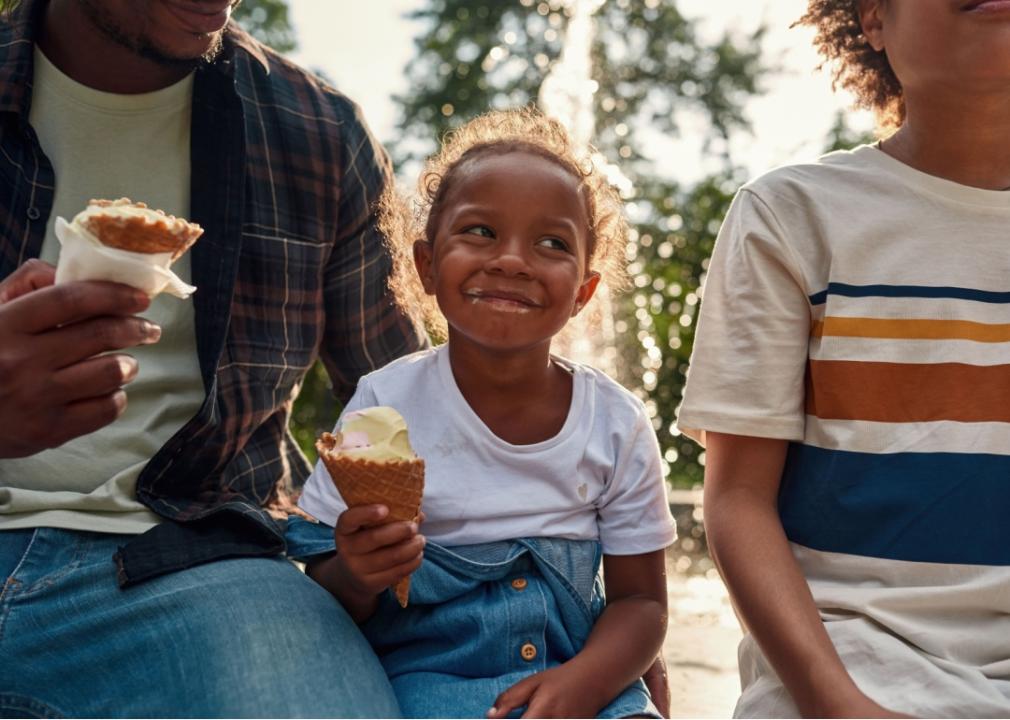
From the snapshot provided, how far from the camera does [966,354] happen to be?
6.66 ft

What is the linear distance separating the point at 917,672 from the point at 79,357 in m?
1.38

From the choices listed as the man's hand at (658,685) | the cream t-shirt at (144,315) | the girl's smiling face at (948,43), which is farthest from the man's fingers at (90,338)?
the girl's smiling face at (948,43)

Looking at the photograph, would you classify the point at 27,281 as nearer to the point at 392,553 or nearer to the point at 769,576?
the point at 392,553

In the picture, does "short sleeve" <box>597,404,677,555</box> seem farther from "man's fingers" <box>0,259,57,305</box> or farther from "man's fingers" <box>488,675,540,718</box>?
"man's fingers" <box>0,259,57,305</box>

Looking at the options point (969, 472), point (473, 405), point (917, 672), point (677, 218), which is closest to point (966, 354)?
point (969, 472)

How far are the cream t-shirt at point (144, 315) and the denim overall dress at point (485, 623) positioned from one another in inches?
24.0

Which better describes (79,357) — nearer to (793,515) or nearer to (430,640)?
(430,640)

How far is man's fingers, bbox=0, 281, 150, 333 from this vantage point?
69.8 inches

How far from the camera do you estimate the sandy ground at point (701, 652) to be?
3.19 m

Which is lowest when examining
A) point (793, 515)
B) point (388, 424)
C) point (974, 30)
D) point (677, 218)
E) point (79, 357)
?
point (677, 218)

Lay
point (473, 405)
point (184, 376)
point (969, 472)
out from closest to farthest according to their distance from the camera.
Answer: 1. point (969, 472)
2. point (473, 405)
3. point (184, 376)

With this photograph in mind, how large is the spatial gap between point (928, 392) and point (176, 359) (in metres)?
1.52

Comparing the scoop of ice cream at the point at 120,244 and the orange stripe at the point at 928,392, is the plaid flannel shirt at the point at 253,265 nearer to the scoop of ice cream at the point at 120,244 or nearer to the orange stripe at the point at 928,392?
the scoop of ice cream at the point at 120,244

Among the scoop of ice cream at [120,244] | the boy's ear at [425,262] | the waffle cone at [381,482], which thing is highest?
the scoop of ice cream at [120,244]
